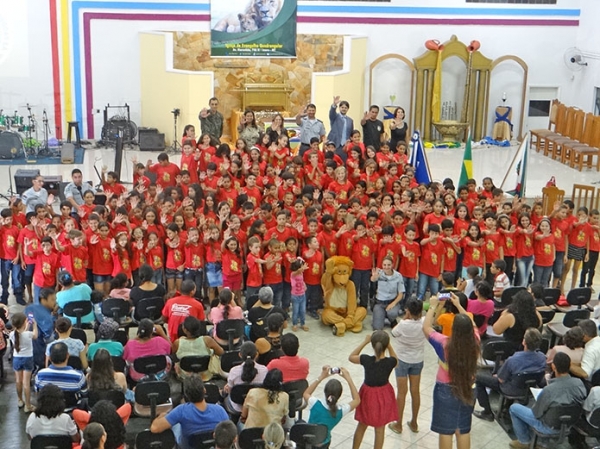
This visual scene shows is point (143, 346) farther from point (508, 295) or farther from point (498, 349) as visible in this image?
point (508, 295)

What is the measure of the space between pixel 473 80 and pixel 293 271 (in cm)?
1418

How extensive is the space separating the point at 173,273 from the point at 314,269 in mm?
1997

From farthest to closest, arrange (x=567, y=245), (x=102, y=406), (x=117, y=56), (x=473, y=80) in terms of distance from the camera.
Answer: (x=473, y=80) → (x=117, y=56) → (x=567, y=245) → (x=102, y=406)

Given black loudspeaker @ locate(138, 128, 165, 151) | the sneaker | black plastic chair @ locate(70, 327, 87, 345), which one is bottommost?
the sneaker

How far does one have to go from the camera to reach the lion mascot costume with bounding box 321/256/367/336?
11096mm

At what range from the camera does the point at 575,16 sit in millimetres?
24031

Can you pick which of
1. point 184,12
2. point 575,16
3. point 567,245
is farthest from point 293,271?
point 575,16

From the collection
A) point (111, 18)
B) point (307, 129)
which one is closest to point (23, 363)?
Result: point (307, 129)

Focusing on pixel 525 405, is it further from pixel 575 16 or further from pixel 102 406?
pixel 575 16

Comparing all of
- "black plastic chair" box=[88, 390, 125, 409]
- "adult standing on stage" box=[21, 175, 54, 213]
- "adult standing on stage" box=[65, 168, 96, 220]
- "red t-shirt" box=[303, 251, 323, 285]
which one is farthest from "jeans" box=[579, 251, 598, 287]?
"adult standing on stage" box=[21, 175, 54, 213]

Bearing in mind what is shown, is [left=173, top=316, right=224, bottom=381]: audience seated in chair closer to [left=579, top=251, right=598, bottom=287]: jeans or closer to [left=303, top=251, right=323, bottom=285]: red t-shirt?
[left=303, top=251, right=323, bottom=285]: red t-shirt

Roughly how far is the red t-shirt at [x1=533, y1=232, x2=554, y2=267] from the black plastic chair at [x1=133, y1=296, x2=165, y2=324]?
5740 millimetres

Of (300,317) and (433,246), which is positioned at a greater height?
(433,246)

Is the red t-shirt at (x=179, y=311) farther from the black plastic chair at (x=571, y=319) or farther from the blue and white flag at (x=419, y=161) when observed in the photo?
the blue and white flag at (x=419, y=161)
